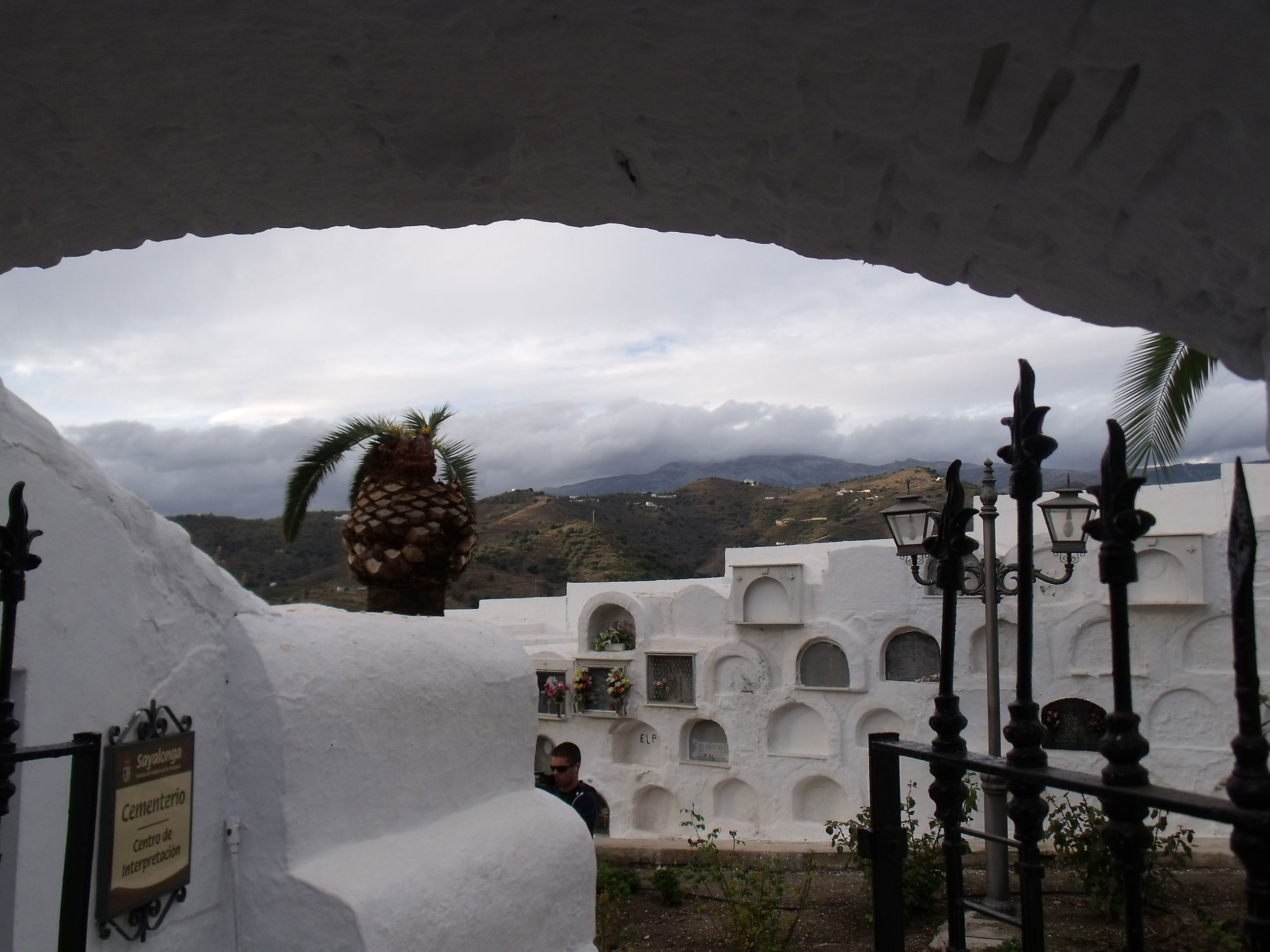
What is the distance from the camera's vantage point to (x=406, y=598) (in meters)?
5.04

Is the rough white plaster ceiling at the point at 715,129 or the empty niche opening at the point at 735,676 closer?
the rough white plaster ceiling at the point at 715,129

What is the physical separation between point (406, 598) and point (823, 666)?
314 inches

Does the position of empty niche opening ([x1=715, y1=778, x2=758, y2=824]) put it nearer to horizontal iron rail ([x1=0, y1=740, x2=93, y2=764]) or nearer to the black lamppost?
the black lamppost

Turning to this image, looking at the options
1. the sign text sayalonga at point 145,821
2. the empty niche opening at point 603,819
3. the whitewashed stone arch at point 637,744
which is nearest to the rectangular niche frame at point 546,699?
the whitewashed stone arch at point 637,744

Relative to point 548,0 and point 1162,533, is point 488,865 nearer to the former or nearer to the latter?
point 548,0

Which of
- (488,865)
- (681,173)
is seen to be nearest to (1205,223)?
(681,173)

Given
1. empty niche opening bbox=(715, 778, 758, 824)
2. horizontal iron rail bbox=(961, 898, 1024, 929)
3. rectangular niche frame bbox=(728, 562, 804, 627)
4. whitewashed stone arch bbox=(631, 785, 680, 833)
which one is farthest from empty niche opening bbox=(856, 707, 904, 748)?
horizontal iron rail bbox=(961, 898, 1024, 929)

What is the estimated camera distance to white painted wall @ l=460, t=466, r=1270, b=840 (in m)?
10.1

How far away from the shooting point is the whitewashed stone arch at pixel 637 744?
1299cm

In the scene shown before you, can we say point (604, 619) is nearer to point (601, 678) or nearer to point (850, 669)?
point (601, 678)

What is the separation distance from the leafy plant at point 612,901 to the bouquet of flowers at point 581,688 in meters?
4.27

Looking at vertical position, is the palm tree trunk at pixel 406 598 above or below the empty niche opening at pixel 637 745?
above

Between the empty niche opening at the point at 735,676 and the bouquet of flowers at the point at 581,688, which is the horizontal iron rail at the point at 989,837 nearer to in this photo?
the empty niche opening at the point at 735,676

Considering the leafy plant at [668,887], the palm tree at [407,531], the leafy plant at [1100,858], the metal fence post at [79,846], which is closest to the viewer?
the metal fence post at [79,846]
